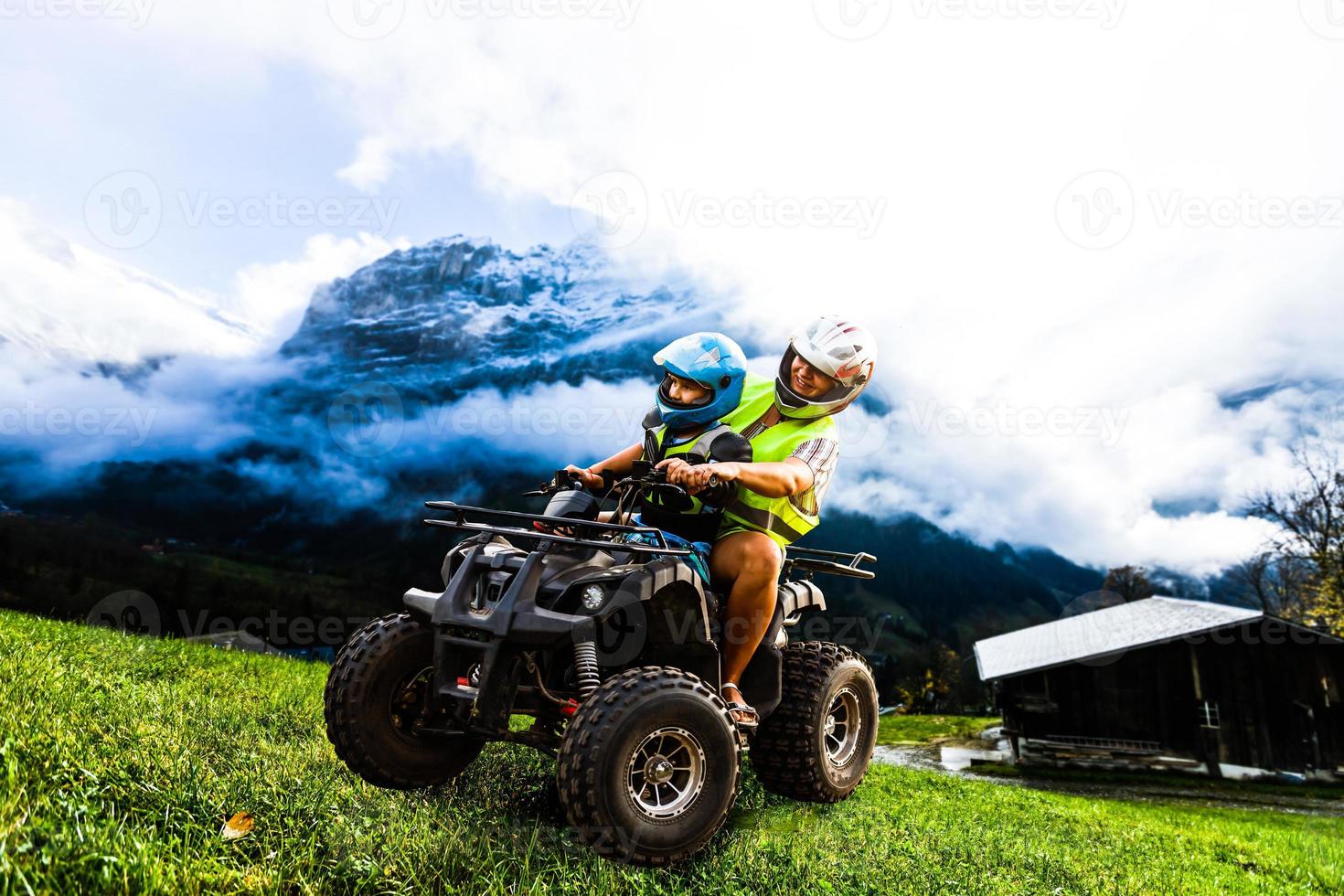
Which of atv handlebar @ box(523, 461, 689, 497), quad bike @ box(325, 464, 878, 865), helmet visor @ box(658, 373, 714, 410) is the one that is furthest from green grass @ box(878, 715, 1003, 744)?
quad bike @ box(325, 464, 878, 865)

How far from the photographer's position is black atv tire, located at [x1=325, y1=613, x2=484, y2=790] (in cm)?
353

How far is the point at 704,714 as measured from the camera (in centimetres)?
327

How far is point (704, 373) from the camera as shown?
421 centimetres

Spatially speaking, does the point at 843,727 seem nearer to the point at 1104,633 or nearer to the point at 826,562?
the point at 826,562

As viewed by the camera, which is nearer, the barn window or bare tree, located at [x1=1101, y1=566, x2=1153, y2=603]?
the barn window

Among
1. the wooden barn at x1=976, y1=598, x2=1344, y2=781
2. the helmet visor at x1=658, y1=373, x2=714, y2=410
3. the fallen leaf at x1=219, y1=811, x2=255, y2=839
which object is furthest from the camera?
the wooden barn at x1=976, y1=598, x2=1344, y2=781

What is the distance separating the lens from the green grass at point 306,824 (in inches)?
98.5

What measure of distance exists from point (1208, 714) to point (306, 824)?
2826 cm

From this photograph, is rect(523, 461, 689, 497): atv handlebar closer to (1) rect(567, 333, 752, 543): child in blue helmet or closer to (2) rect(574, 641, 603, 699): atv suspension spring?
(1) rect(567, 333, 752, 543): child in blue helmet

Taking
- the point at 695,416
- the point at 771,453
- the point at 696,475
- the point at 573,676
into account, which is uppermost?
the point at 695,416

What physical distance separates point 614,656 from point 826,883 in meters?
1.28

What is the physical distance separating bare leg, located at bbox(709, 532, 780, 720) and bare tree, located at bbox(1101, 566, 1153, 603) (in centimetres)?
6958

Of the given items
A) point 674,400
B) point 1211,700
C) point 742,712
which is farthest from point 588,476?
point 1211,700

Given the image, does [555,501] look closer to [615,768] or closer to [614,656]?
[614,656]
